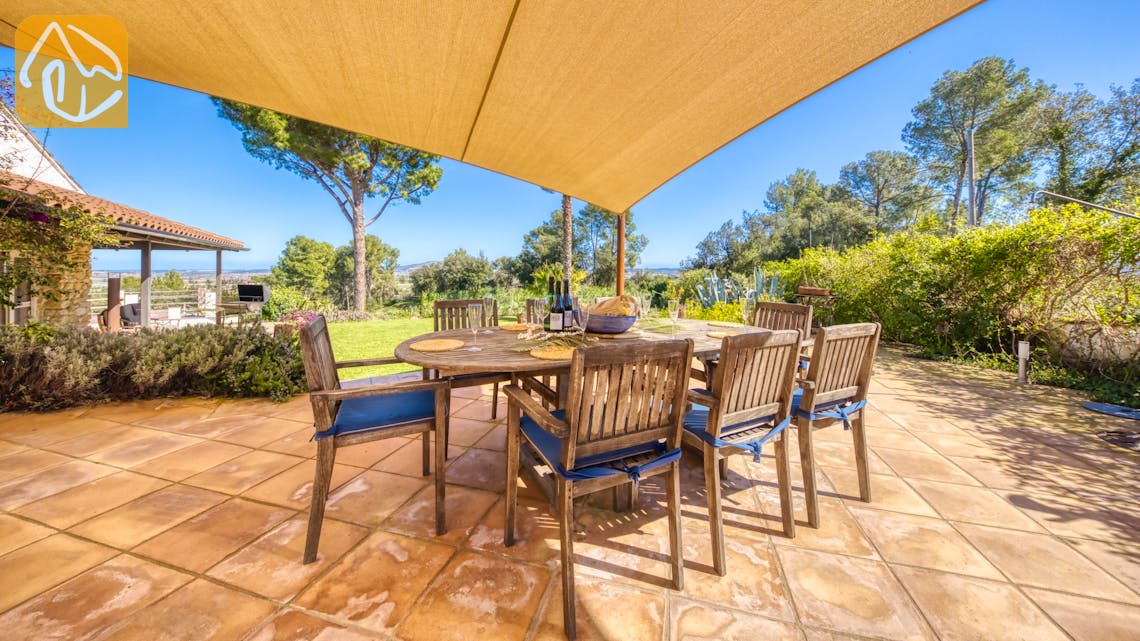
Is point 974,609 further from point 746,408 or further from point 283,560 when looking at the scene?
point 283,560

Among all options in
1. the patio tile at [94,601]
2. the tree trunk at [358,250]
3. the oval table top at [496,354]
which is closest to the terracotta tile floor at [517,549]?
the patio tile at [94,601]

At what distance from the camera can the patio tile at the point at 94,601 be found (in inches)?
43.2

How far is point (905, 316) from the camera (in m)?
5.15

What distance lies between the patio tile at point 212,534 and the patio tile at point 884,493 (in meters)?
2.58

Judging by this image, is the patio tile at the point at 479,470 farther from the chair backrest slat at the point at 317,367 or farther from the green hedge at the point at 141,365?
the green hedge at the point at 141,365

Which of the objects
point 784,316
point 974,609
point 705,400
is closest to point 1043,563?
point 974,609

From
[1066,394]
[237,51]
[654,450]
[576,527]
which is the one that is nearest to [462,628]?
[576,527]

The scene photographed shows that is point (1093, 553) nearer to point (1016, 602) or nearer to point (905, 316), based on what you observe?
point (1016, 602)

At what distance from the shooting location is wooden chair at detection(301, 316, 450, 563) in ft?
4.47

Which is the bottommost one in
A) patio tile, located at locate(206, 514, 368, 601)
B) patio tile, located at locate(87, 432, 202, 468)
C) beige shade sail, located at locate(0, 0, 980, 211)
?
patio tile, located at locate(206, 514, 368, 601)

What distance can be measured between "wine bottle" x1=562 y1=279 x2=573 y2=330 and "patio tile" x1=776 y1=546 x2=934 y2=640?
4.40 feet

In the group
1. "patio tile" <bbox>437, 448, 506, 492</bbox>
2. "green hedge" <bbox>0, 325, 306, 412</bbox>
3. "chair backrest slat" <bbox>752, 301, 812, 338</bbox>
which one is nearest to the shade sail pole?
"chair backrest slat" <bbox>752, 301, 812, 338</bbox>

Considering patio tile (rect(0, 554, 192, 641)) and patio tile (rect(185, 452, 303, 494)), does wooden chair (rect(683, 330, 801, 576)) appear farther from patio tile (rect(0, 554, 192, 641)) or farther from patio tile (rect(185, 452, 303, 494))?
patio tile (rect(185, 452, 303, 494))

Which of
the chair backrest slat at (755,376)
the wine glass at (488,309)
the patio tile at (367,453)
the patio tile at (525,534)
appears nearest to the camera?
the chair backrest slat at (755,376)
